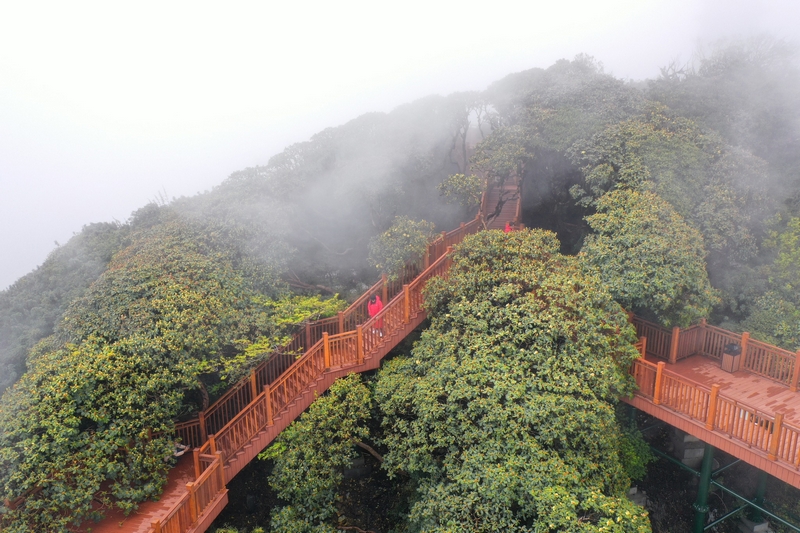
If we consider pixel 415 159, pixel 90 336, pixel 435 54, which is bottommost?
pixel 90 336

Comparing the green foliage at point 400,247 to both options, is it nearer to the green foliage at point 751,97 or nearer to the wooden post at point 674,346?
the wooden post at point 674,346

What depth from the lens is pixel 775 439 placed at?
7871 millimetres

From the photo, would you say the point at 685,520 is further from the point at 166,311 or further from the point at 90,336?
the point at 90,336

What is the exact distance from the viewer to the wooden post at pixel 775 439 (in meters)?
7.80

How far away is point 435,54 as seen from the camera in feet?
76.7

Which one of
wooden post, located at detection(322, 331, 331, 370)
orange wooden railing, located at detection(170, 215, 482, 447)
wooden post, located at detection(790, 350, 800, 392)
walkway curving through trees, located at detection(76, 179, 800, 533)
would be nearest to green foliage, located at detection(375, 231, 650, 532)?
walkway curving through trees, located at detection(76, 179, 800, 533)

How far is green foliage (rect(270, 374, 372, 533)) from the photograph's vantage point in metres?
9.21

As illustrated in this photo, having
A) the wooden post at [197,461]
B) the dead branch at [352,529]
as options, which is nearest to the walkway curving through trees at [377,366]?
the wooden post at [197,461]

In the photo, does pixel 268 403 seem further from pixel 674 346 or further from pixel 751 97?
pixel 751 97

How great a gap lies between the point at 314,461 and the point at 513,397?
371 centimetres

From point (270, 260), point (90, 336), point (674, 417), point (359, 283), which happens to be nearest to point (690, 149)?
point (674, 417)

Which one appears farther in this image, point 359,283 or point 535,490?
point 359,283

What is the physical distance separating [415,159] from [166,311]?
34.0ft

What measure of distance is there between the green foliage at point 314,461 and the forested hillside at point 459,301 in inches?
1.9
